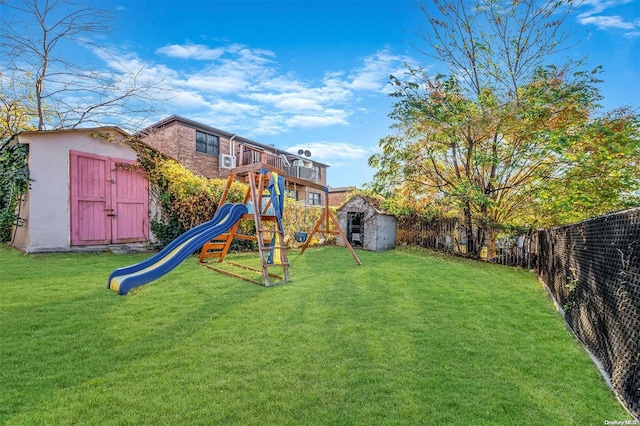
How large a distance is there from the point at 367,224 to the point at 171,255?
8.04m

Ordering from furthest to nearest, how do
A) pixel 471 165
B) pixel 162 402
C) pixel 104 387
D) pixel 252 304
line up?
pixel 471 165
pixel 252 304
pixel 104 387
pixel 162 402

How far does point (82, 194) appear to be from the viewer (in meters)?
8.07

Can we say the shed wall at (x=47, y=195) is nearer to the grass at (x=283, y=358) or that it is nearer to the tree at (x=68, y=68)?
the tree at (x=68, y=68)

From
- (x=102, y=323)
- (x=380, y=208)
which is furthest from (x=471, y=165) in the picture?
(x=102, y=323)

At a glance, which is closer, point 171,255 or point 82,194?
point 171,255

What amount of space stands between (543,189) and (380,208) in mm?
5279

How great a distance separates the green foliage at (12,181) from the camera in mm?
7578

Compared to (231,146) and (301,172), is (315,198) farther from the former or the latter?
(231,146)

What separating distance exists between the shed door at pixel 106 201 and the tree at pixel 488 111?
28.7 feet

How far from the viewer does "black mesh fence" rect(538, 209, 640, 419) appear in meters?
2.30

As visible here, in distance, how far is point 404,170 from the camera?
1155 cm

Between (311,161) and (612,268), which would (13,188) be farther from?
(311,161)

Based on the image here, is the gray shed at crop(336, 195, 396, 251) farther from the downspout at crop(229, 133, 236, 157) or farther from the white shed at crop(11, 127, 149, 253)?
the downspout at crop(229, 133, 236, 157)

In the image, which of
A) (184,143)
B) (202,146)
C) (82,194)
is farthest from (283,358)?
(202,146)
